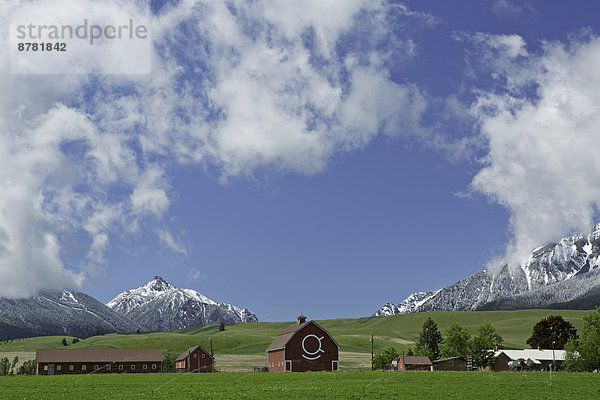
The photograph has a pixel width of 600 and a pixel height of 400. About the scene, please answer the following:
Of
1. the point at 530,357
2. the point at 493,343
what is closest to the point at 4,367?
the point at 493,343

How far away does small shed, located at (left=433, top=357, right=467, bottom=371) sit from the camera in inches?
5236

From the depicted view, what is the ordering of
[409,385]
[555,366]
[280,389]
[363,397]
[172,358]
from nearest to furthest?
1. [363,397]
2. [280,389]
3. [409,385]
4. [555,366]
5. [172,358]

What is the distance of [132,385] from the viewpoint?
59656 mm

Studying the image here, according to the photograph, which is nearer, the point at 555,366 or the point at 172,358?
the point at 555,366

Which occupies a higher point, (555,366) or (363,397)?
(363,397)

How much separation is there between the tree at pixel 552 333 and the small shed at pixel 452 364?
31140 millimetres

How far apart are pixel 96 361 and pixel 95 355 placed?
199 centimetres

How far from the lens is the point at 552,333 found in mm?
155500

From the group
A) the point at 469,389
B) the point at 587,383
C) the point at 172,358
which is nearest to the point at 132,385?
the point at 469,389

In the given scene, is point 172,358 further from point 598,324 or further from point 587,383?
point 587,383

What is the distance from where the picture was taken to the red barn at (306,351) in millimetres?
104875

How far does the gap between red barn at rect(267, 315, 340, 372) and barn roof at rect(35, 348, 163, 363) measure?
39651 millimetres

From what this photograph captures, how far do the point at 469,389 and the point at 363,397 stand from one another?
11380 millimetres

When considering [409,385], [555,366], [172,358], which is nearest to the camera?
[409,385]
